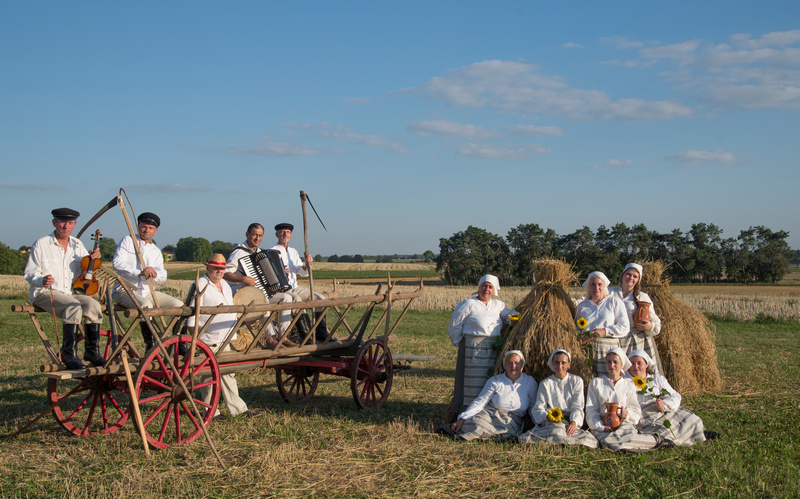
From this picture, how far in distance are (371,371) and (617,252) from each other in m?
40.5

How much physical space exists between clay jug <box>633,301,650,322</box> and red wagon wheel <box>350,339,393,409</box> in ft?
10.6

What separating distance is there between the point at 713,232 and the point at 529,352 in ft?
158

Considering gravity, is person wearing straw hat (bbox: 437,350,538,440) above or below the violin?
below

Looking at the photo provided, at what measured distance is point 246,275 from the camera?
780 centimetres

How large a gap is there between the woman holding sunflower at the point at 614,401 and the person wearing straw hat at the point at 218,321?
3.80 meters

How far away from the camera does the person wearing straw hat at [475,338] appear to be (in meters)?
6.61

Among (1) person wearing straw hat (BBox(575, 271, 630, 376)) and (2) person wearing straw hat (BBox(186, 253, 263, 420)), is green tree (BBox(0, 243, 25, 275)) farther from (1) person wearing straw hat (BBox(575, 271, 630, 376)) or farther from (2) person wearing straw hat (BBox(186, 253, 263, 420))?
(1) person wearing straw hat (BBox(575, 271, 630, 376))

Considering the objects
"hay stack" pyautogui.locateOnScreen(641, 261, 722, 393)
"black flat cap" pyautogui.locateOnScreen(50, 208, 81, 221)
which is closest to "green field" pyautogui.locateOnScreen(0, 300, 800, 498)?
"hay stack" pyautogui.locateOnScreen(641, 261, 722, 393)

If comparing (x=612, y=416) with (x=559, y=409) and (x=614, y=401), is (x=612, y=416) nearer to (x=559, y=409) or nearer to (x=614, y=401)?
(x=614, y=401)

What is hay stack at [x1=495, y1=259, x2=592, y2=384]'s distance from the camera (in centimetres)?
634

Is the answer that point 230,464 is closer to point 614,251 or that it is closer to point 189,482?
point 189,482

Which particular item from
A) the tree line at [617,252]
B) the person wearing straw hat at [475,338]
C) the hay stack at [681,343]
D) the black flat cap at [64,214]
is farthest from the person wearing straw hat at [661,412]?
the tree line at [617,252]

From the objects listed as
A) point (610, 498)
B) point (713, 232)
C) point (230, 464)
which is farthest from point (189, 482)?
point (713, 232)

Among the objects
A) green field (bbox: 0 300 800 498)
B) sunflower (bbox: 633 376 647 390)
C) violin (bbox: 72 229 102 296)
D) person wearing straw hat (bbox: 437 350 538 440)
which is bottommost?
green field (bbox: 0 300 800 498)
